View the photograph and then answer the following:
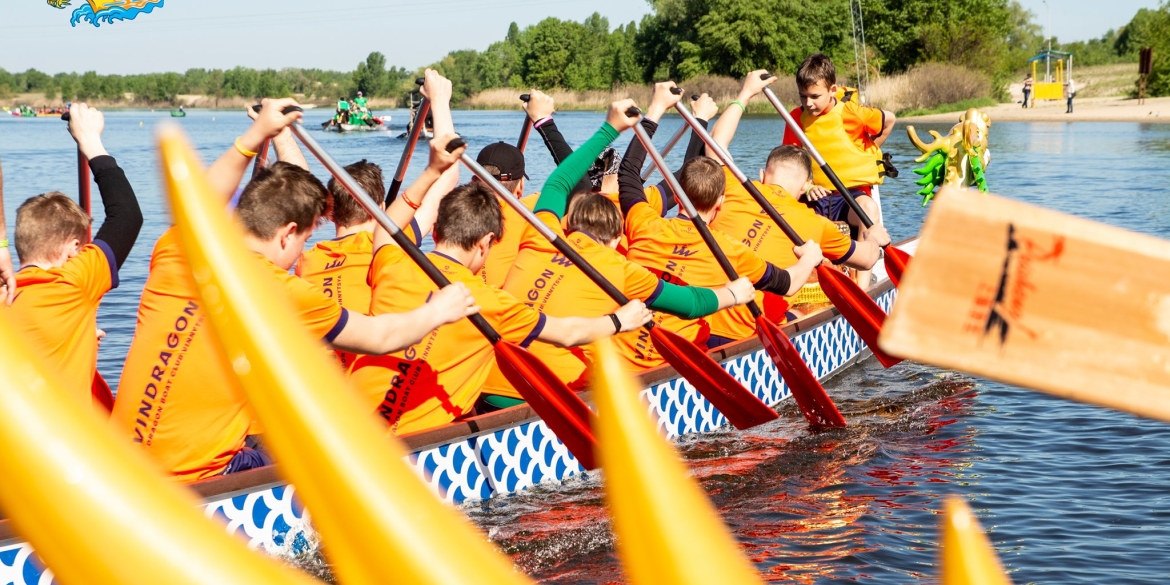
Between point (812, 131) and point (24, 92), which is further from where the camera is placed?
point (24, 92)

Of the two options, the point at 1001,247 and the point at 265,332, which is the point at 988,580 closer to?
the point at 1001,247

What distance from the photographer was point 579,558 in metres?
5.03

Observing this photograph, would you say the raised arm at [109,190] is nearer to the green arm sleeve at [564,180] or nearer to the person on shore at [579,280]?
the person on shore at [579,280]

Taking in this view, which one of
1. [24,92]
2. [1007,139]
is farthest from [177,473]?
[24,92]

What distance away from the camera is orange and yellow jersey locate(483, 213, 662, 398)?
18.8ft

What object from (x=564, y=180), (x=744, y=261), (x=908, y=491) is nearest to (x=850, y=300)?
(x=744, y=261)

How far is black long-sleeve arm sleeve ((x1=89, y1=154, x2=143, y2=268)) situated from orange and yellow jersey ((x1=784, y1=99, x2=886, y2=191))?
5.66 meters

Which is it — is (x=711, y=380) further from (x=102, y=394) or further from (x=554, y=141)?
(x=102, y=394)

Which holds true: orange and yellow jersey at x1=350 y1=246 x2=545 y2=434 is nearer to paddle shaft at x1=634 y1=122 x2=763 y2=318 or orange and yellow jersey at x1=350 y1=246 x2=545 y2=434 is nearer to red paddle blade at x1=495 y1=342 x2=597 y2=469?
red paddle blade at x1=495 y1=342 x2=597 y2=469

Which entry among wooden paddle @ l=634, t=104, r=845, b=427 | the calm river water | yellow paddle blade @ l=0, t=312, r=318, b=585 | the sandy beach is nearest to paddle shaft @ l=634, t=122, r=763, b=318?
wooden paddle @ l=634, t=104, r=845, b=427

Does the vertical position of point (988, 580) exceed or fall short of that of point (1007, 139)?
it exceeds it

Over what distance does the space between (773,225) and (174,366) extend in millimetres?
4497

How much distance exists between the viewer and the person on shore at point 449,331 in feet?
15.7

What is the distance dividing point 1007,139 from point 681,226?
32.2 m
